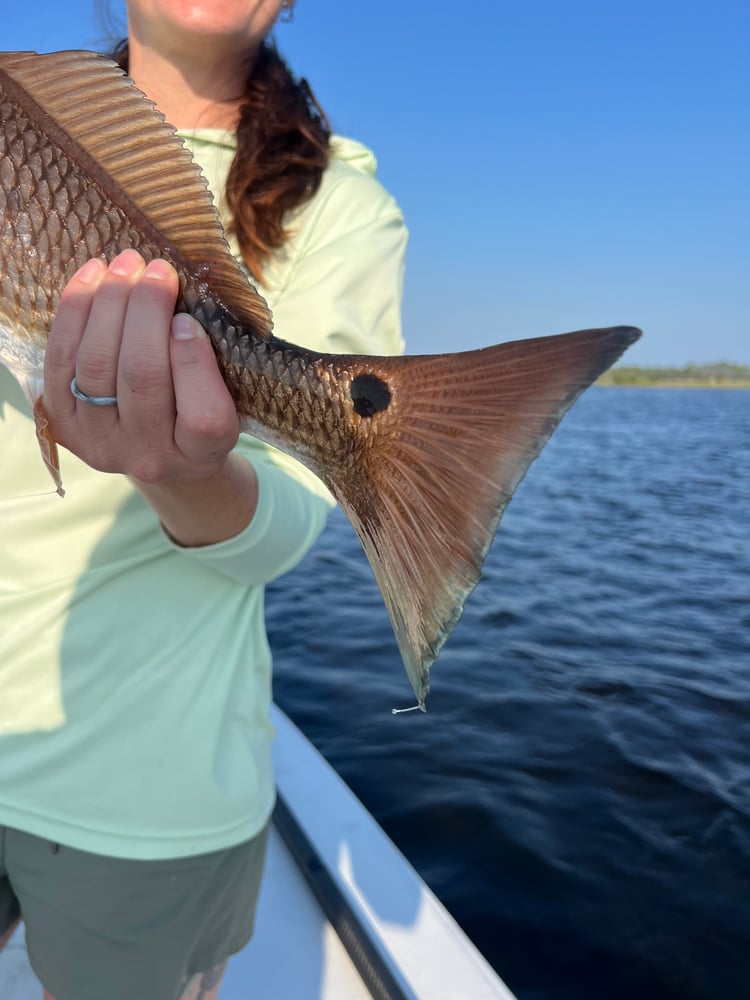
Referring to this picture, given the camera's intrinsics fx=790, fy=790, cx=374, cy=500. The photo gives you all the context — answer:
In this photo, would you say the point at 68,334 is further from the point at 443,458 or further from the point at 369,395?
the point at 443,458

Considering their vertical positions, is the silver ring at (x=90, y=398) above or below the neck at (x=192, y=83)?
below

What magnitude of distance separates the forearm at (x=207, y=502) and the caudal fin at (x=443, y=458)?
0.33 meters

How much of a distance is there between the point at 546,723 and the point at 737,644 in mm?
2749

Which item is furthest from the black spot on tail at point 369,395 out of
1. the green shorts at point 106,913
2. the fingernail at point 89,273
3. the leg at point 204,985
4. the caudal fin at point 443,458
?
the leg at point 204,985

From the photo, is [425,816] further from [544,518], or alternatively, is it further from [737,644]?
[544,518]

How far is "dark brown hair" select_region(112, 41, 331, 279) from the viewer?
79.9 inches

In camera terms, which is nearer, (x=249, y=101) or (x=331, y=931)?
(x=249, y=101)

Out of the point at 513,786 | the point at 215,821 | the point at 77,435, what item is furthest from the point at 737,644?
the point at 77,435

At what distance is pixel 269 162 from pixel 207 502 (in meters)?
0.99

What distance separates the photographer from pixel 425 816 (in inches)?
196

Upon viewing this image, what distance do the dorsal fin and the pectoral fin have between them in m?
0.38

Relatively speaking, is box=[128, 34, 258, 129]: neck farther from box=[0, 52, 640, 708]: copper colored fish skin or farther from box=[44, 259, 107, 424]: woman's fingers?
box=[44, 259, 107, 424]: woman's fingers

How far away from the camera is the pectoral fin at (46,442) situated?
1.40 metres

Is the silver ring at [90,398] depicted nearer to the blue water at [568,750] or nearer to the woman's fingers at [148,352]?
the woman's fingers at [148,352]
